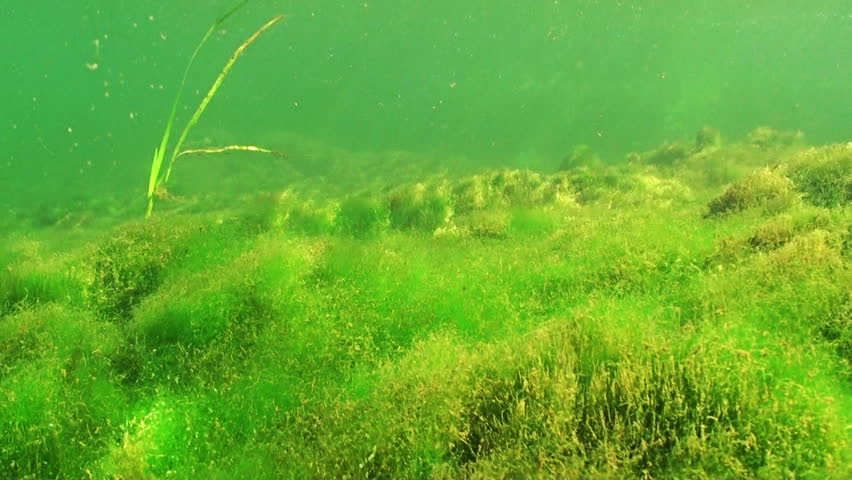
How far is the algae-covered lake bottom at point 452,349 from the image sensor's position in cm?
311

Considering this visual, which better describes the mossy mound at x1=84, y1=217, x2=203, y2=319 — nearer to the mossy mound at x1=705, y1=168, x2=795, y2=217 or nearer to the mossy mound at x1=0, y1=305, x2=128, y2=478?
the mossy mound at x1=0, y1=305, x2=128, y2=478

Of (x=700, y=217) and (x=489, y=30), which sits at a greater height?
(x=489, y=30)


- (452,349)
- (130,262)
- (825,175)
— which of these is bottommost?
(452,349)

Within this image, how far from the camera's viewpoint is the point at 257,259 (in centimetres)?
623

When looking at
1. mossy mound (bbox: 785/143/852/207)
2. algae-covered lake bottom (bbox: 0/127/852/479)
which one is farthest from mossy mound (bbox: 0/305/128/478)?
mossy mound (bbox: 785/143/852/207)

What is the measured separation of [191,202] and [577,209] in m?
12.9

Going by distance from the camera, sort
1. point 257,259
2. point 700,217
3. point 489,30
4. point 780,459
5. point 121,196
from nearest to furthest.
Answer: point 780,459
point 257,259
point 700,217
point 121,196
point 489,30

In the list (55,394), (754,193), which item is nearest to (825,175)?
(754,193)

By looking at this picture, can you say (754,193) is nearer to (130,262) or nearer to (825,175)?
(825,175)

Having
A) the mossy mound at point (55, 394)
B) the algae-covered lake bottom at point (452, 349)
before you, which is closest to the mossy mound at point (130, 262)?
Answer: the algae-covered lake bottom at point (452, 349)

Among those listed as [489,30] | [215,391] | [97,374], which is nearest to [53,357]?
[97,374]

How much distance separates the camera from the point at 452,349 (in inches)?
172

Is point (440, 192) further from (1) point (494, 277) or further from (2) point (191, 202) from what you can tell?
(2) point (191, 202)

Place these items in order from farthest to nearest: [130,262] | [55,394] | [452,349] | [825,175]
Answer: [825,175], [130,262], [452,349], [55,394]
